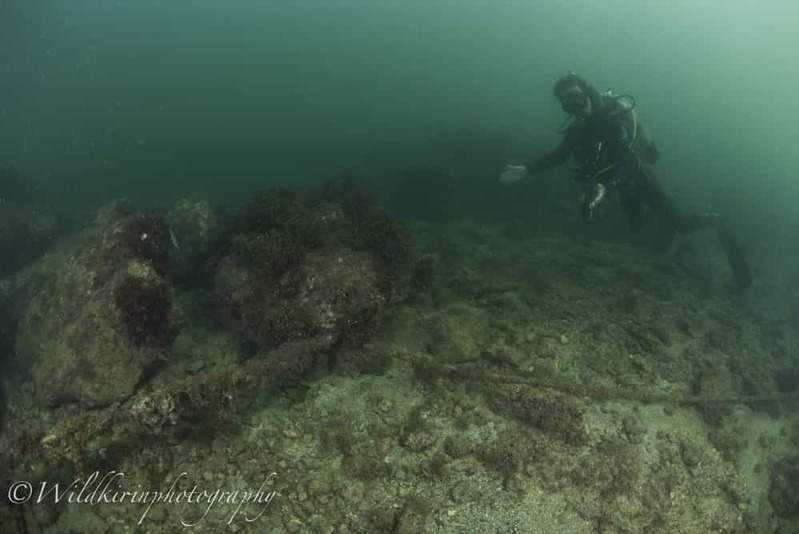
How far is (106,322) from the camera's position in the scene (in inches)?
219

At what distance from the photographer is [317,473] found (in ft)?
15.6

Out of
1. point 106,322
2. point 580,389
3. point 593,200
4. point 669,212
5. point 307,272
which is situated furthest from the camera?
point 669,212

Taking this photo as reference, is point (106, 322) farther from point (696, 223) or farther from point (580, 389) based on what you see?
point (696, 223)

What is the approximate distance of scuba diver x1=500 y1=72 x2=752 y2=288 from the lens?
9.73m

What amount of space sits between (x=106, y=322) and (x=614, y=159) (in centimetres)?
996

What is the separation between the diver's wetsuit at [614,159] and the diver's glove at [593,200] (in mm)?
582

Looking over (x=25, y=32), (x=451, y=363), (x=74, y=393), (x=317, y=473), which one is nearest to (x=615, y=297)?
(x=451, y=363)

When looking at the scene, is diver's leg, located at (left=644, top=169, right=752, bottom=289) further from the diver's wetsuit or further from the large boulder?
the large boulder

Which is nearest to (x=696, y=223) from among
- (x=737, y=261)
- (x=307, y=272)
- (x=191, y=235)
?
(x=737, y=261)

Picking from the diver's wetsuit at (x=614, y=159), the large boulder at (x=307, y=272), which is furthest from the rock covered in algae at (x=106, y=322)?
the diver's wetsuit at (x=614, y=159)

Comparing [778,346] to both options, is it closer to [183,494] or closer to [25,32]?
[183,494]

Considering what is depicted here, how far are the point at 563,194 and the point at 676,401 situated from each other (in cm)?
1366

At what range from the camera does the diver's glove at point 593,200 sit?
941cm

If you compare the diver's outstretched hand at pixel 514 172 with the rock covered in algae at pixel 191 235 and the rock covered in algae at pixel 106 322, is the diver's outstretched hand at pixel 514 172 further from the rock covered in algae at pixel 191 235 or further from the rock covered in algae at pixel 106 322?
the rock covered in algae at pixel 106 322
